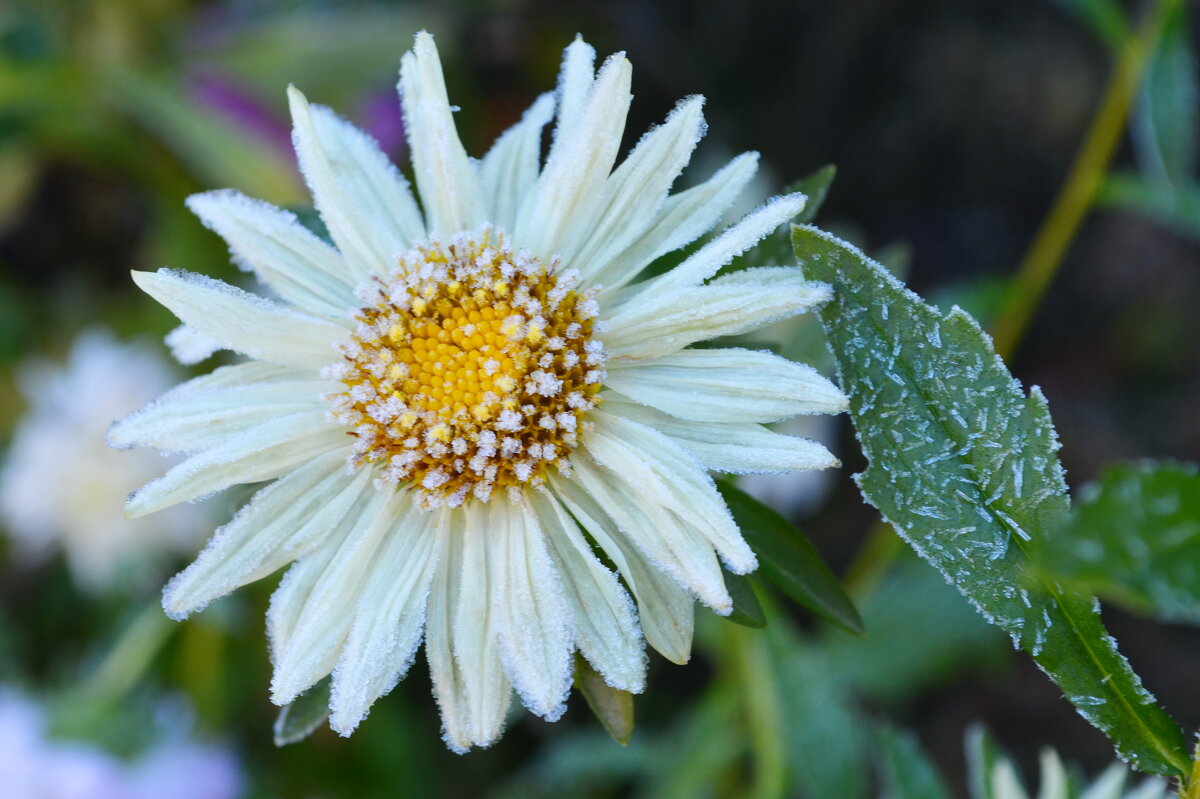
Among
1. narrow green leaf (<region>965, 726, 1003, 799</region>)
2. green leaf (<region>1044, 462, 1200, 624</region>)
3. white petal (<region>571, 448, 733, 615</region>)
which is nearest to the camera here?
green leaf (<region>1044, 462, 1200, 624</region>)

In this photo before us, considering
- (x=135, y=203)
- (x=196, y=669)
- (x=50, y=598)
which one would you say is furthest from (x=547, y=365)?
(x=135, y=203)

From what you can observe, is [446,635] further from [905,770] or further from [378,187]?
[905,770]

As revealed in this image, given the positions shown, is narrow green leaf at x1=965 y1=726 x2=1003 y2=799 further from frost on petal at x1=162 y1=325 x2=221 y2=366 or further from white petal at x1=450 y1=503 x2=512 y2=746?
frost on petal at x1=162 y1=325 x2=221 y2=366

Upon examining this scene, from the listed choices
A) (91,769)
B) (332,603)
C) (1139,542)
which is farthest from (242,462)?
(91,769)

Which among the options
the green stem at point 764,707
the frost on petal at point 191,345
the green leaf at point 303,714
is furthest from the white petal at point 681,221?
the green stem at point 764,707

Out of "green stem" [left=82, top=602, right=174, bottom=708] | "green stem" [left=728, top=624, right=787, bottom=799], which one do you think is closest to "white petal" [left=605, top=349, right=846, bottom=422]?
"green stem" [left=728, top=624, right=787, bottom=799]
